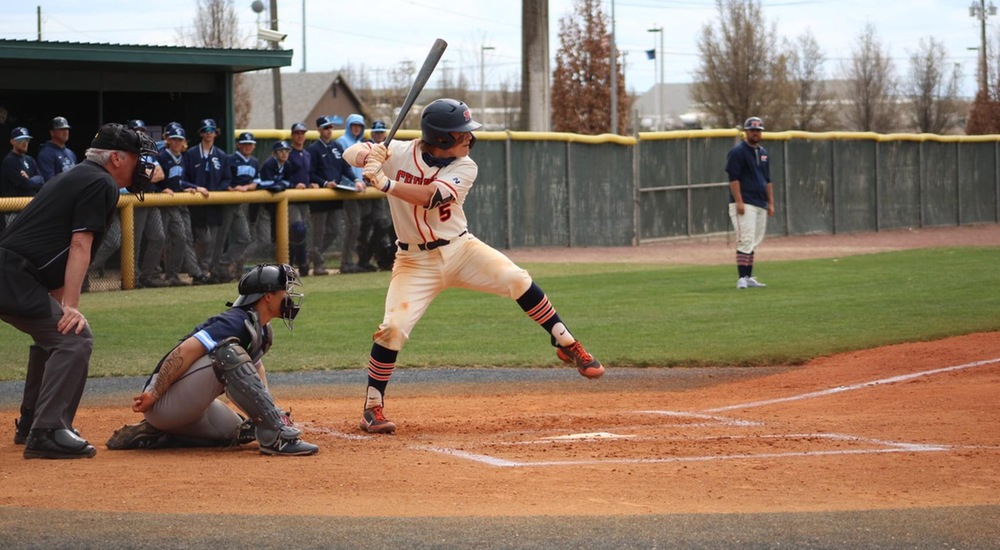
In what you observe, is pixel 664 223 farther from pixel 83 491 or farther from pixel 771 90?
pixel 771 90

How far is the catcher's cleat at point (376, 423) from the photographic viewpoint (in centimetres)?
757

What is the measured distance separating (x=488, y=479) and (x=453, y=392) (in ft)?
11.5

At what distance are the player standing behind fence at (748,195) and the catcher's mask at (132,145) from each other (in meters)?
10.5

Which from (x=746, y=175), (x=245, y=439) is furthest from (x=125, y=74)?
(x=245, y=439)

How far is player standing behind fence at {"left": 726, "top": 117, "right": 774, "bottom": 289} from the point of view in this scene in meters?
16.2

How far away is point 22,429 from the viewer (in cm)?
713

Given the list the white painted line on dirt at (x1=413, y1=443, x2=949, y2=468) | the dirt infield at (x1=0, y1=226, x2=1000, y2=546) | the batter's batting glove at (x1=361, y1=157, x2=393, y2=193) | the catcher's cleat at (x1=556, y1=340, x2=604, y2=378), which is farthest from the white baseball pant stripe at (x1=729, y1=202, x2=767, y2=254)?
the batter's batting glove at (x1=361, y1=157, x2=393, y2=193)

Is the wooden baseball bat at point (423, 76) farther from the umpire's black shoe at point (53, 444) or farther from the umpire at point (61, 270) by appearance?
the umpire's black shoe at point (53, 444)

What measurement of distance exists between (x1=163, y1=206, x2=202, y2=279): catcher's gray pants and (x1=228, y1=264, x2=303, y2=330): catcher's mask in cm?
1022

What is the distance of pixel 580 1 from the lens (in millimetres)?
47656

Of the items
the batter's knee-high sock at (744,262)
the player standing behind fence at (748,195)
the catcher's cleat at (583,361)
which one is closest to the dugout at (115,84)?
the player standing behind fence at (748,195)

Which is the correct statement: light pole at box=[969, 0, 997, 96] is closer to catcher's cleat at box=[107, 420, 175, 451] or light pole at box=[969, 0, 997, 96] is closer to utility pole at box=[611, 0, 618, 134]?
utility pole at box=[611, 0, 618, 134]

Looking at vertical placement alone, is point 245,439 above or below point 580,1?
below

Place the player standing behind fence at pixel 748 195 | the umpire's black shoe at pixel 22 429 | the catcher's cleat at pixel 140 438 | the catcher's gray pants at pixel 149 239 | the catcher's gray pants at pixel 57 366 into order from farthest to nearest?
the catcher's gray pants at pixel 149 239, the player standing behind fence at pixel 748 195, the umpire's black shoe at pixel 22 429, the catcher's cleat at pixel 140 438, the catcher's gray pants at pixel 57 366
